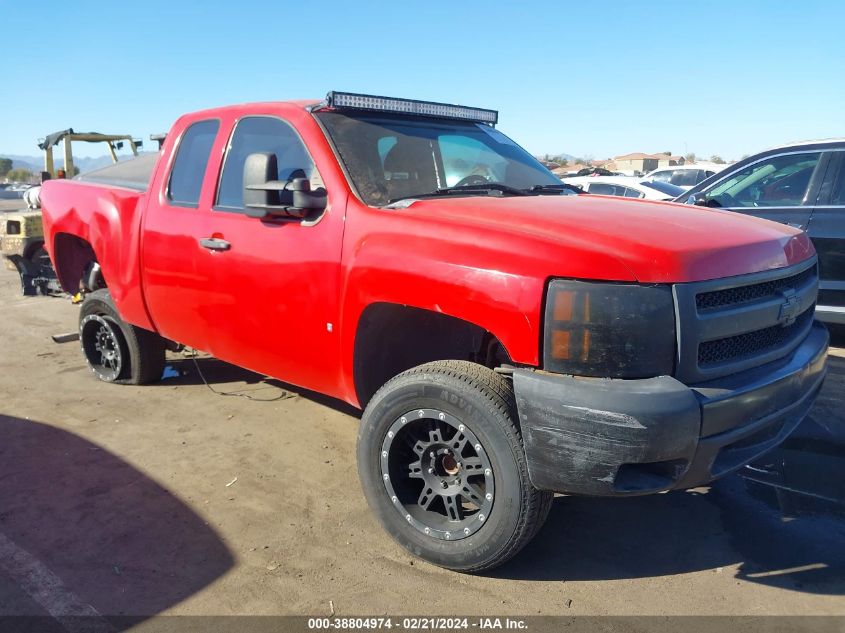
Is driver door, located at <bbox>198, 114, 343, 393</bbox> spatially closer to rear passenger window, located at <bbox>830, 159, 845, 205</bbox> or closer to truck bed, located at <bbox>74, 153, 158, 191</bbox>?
truck bed, located at <bbox>74, 153, 158, 191</bbox>

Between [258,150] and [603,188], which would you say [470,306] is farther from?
[603,188]

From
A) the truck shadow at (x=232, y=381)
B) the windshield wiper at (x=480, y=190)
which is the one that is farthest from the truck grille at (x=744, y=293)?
the truck shadow at (x=232, y=381)

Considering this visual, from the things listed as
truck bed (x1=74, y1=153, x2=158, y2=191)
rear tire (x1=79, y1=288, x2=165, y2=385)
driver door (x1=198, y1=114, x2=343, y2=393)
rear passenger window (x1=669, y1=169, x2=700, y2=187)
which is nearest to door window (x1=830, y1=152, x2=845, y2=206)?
driver door (x1=198, y1=114, x2=343, y2=393)

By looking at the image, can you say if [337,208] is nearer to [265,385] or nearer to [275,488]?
[275,488]

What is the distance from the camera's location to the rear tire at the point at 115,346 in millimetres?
5098

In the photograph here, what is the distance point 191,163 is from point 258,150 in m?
0.61

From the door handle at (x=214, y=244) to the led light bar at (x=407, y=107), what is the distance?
951 mm

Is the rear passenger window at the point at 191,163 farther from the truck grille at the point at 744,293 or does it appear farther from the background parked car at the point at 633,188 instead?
the background parked car at the point at 633,188

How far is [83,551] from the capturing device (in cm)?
306

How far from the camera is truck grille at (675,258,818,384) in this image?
97.0 inches

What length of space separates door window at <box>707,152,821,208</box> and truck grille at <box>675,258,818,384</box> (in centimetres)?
337

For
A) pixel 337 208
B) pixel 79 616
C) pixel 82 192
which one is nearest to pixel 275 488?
pixel 79 616

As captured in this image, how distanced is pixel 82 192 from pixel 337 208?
2809 mm

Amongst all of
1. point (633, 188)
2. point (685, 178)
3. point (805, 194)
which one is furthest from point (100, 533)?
point (685, 178)
